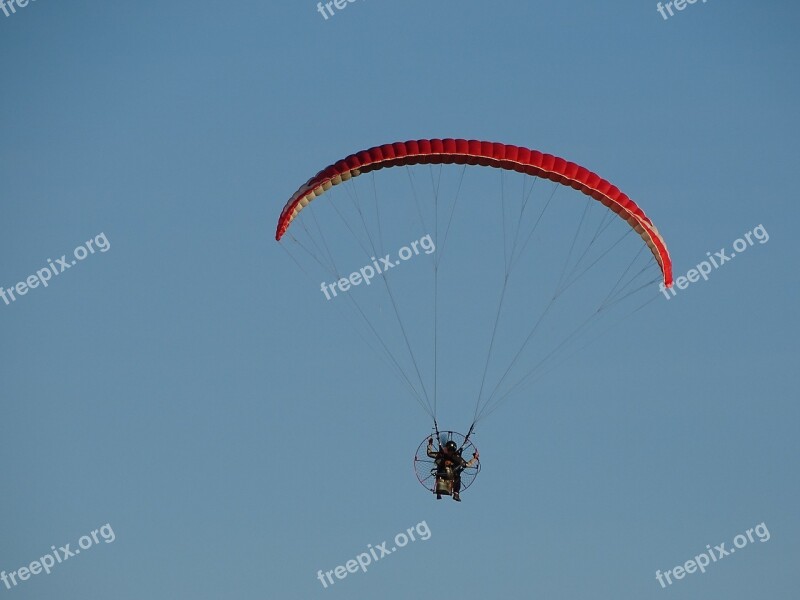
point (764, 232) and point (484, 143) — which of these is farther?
point (764, 232)

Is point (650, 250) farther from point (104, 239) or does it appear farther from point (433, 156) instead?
point (104, 239)

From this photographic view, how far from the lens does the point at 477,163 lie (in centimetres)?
3772

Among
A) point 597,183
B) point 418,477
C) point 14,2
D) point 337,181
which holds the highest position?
point 14,2

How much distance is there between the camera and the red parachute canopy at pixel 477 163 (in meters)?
37.6

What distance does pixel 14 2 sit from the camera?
163 ft

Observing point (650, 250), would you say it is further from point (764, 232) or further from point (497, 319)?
point (764, 232)

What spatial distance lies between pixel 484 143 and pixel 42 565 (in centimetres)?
1654

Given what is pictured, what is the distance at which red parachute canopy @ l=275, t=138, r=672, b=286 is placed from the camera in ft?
123

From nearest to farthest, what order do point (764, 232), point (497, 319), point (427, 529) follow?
1. point (497, 319)
2. point (427, 529)
3. point (764, 232)

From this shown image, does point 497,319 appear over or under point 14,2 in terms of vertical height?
under

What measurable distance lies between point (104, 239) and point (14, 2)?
6.46 m

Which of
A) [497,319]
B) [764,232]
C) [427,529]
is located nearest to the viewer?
[497,319]

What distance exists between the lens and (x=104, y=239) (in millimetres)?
49688

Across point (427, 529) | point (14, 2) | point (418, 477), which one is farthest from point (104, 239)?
point (418, 477)
